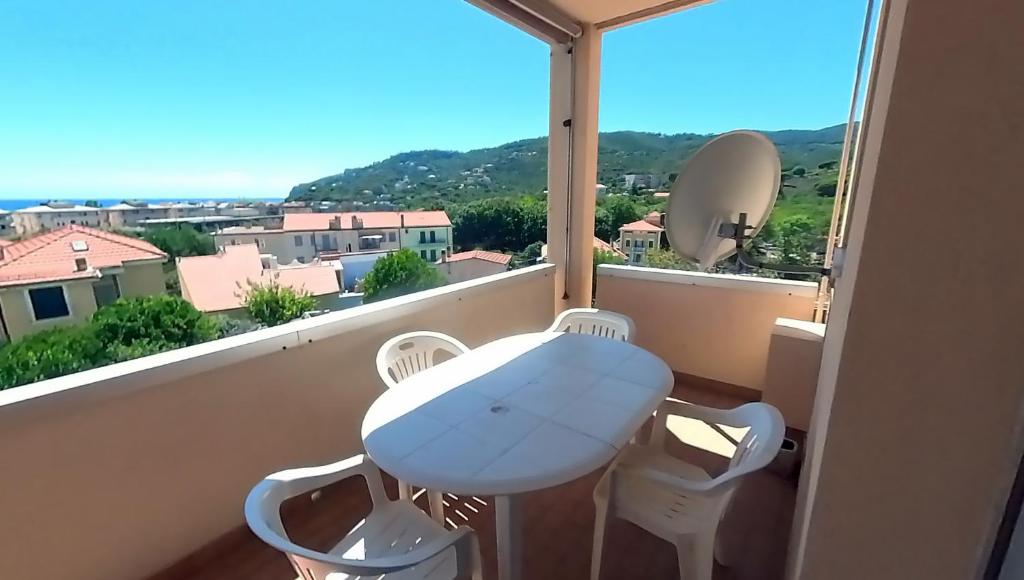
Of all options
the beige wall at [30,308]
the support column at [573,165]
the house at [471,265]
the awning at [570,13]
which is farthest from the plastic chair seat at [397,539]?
the awning at [570,13]

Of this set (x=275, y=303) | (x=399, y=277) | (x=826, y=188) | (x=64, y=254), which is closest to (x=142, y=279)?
(x=64, y=254)

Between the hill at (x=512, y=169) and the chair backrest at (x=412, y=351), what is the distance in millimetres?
730

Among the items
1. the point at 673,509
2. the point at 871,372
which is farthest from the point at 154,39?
the point at 673,509

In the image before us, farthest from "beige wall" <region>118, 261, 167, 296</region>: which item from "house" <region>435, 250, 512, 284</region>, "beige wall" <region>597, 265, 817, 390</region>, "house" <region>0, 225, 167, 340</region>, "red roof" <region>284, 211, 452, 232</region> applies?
"beige wall" <region>597, 265, 817, 390</region>

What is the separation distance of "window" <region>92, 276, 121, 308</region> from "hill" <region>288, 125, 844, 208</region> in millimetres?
664

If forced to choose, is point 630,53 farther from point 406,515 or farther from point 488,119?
point 406,515

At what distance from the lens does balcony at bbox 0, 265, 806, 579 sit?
1254mm

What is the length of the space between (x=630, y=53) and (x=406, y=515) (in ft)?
11.0

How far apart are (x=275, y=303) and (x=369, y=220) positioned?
0.60 metres

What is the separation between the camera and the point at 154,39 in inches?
54.1

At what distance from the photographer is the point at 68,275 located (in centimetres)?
130

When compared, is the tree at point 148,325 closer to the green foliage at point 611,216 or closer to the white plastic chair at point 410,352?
the white plastic chair at point 410,352

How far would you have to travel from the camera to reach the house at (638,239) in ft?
9.77

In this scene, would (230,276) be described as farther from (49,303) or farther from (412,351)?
(412,351)
